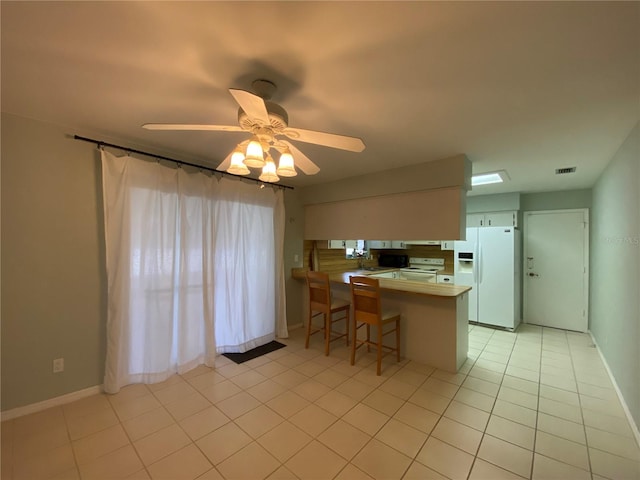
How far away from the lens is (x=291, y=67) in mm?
1448

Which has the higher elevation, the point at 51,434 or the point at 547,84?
the point at 547,84

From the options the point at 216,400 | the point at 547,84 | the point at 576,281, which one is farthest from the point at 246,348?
the point at 576,281

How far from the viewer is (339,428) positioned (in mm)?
2031

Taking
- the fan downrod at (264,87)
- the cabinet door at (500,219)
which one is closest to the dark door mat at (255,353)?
the fan downrod at (264,87)

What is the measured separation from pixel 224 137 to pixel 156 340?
213cm

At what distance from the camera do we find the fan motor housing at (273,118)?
1.52 metres

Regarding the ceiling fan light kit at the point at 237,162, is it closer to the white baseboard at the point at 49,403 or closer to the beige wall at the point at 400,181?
the beige wall at the point at 400,181

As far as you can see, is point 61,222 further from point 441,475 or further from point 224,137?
point 441,475

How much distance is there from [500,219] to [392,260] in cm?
213

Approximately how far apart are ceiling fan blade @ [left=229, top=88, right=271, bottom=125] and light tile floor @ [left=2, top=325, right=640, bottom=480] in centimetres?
210

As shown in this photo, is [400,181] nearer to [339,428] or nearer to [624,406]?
[339,428]

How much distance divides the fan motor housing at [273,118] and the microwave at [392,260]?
471 centimetres

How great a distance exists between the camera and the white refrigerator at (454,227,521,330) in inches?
167

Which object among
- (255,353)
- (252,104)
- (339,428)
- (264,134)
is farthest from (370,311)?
(252,104)
